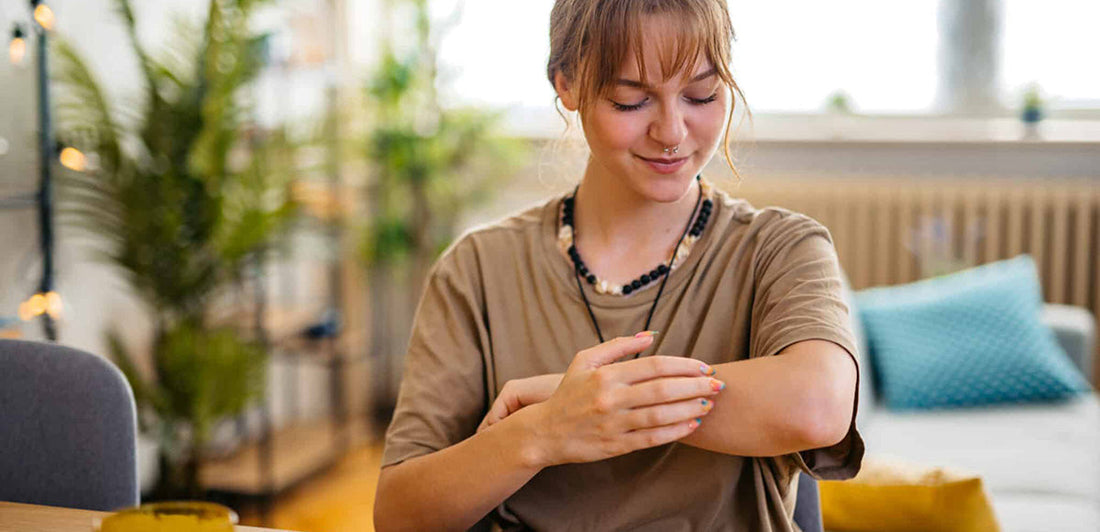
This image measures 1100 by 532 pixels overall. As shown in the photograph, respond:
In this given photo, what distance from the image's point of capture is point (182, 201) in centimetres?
253

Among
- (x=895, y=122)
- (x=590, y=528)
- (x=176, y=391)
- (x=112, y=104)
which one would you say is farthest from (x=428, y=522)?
(x=895, y=122)

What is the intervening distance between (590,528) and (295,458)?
8.09ft

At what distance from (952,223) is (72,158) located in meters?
2.87

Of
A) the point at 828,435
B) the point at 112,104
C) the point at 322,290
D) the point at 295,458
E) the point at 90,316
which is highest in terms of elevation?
the point at 112,104

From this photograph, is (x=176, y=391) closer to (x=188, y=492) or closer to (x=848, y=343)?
(x=188, y=492)

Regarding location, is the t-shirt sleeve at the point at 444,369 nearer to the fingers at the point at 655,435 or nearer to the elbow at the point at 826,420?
the fingers at the point at 655,435

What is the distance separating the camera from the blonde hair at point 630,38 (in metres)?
1.04

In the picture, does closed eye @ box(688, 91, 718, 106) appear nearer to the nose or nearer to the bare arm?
the nose

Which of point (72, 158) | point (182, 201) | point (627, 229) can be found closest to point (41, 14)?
point (72, 158)

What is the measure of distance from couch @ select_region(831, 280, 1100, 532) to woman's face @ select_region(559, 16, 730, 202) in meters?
0.95

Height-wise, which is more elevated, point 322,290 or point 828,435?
point 828,435

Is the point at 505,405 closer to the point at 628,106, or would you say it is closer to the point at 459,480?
the point at 459,480

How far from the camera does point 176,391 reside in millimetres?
2623

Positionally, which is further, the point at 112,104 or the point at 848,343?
the point at 112,104
